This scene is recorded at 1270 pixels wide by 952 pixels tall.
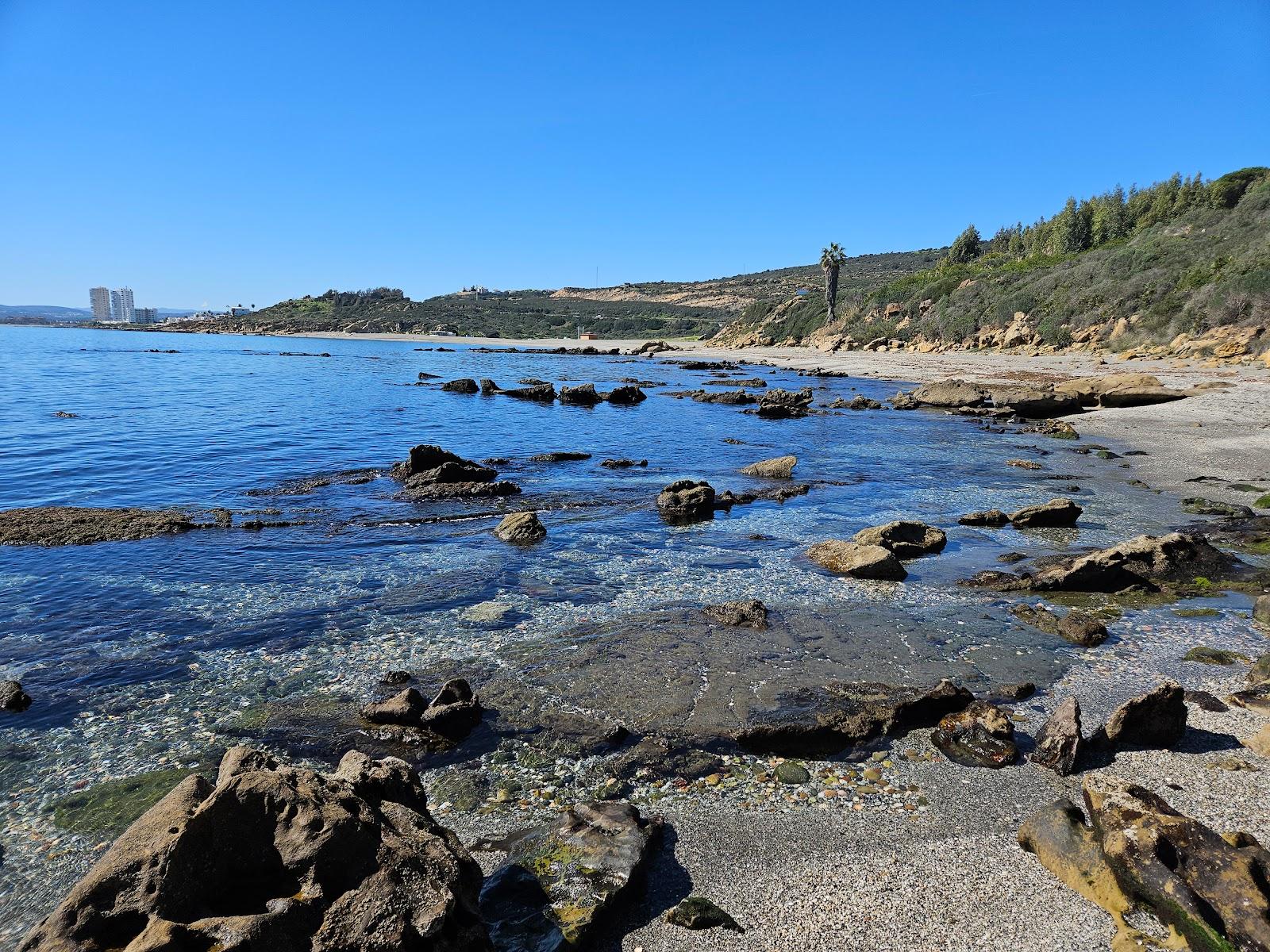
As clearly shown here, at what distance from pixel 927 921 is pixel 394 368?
78.0 meters

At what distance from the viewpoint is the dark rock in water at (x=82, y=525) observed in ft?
46.2

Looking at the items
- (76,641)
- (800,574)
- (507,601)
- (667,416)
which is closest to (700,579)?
(800,574)

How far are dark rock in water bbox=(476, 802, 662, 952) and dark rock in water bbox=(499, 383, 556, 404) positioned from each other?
139 feet

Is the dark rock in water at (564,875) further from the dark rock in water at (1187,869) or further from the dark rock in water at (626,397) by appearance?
the dark rock in water at (626,397)

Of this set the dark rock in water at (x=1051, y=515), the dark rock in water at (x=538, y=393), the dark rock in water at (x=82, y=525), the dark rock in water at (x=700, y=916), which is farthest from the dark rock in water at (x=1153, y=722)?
the dark rock in water at (x=538, y=393)

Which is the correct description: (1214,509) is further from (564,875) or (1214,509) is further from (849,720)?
(564,875)

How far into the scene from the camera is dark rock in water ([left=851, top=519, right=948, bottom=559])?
1348 cm

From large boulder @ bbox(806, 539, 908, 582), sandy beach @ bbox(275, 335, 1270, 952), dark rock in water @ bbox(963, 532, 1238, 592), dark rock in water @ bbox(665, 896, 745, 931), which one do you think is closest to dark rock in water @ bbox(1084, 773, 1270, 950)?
sandy beach @ bbox(275, 335, 1270, 952)

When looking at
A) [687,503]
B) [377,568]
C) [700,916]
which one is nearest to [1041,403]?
[687,503]

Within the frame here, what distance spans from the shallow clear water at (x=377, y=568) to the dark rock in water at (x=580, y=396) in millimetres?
13331

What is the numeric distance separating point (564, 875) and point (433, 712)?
2.76 meters

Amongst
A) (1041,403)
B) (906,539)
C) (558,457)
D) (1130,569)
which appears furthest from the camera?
(1041,403)

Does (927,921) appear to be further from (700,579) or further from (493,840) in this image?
(700,579)

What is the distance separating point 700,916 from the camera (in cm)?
477
